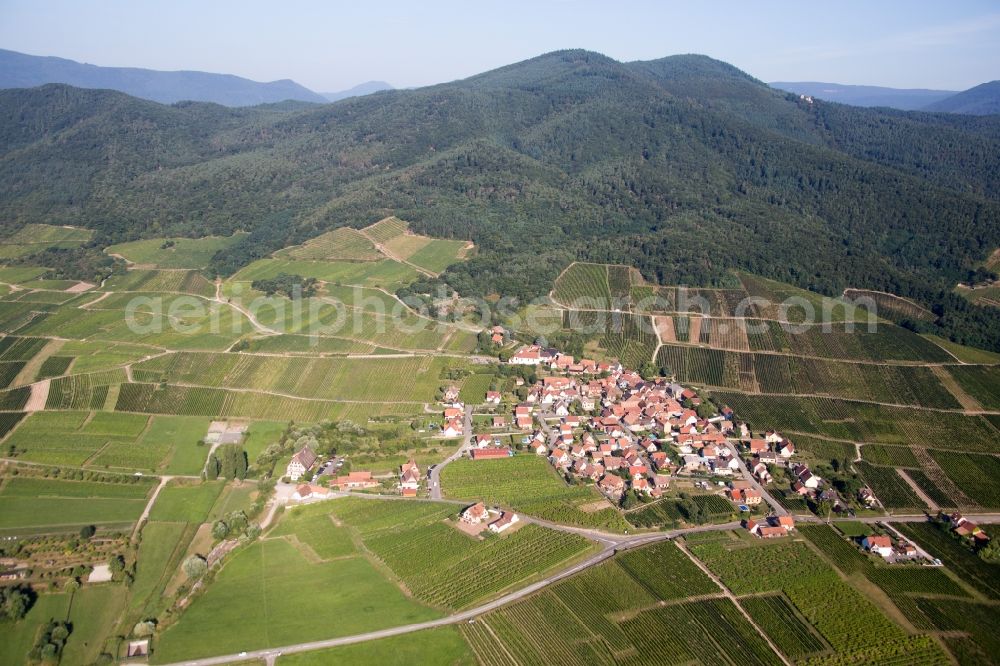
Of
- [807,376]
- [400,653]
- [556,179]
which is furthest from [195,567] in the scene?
[556,179]

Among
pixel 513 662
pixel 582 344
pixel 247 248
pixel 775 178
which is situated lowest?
pixel 513 662

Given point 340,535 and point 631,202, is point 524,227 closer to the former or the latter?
point 631,202

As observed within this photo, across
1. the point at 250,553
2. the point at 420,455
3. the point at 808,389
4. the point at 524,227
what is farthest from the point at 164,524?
the point at 524,227

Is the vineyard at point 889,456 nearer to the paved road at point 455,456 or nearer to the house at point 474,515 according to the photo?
the house at point 474,515

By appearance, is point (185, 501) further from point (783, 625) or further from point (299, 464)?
point (783, 625)

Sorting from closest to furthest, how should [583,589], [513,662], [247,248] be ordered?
[513,662] → [583,589] → [247,248]

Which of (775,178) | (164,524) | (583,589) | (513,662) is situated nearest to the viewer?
→ (513,662)

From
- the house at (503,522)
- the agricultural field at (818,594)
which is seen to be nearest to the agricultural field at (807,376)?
the agricultural field at (818,594)
